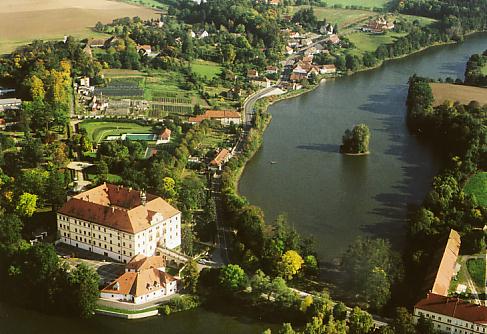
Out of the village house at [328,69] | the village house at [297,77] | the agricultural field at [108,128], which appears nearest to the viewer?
the agricultural field at [108,128]

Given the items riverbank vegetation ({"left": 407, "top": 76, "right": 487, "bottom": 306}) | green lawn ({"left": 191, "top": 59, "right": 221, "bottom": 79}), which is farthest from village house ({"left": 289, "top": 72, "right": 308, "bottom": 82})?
riverbank vegetation ({"left": 407, "top": 76, "right": 487, "bottom": 306})

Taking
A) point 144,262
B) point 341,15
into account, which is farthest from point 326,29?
point 144,262

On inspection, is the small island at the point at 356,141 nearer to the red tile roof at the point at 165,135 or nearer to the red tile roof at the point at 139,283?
the red tile roof at the point at 165,135

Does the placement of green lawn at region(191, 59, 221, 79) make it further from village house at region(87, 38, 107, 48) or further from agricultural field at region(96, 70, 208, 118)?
village house at region(87, 38, 107, 48)

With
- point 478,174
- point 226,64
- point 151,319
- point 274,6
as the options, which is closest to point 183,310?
point 151,319

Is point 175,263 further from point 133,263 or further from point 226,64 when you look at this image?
point 226,64

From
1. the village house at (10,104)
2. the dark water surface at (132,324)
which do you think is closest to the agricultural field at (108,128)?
the village house at (10,104)
